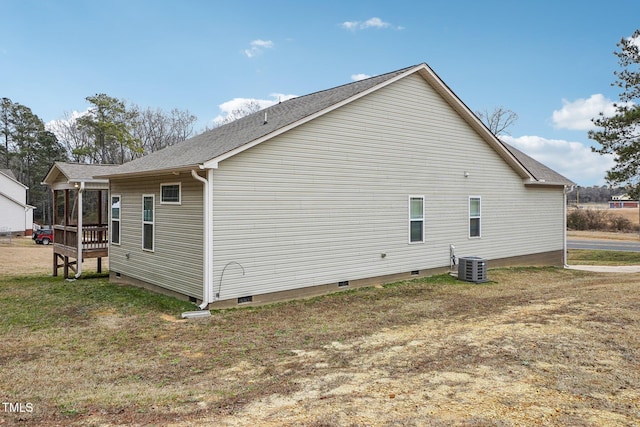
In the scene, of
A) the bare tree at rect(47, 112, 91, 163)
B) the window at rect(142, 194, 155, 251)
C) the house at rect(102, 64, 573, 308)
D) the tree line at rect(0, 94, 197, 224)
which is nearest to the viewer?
the house at rect(102, 64, 573, 308)

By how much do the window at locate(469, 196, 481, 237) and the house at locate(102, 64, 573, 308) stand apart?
0.05 m

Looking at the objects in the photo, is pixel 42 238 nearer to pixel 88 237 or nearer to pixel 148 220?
pixel 88 237

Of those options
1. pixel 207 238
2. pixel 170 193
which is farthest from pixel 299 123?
pixel 170 193

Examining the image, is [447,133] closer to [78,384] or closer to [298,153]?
[298,153]

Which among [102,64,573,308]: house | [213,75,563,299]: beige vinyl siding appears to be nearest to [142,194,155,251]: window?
[102,64,573,308]: house

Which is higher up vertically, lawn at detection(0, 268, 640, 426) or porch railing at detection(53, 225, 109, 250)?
porch railing at detection(53, 225, 109, 250)

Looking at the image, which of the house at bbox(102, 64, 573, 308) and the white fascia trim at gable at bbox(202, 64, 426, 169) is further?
the house at bbox(102, 64, 573, 308)

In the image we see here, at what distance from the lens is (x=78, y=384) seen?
17.0 ft

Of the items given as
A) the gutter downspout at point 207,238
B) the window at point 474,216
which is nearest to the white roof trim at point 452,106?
the gutter downspout at point 207,238

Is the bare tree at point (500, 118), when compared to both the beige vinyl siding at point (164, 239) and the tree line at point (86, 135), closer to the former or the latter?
the tree line at point (86, 135)

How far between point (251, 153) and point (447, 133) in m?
6.78

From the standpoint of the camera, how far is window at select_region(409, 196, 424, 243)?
12.3m

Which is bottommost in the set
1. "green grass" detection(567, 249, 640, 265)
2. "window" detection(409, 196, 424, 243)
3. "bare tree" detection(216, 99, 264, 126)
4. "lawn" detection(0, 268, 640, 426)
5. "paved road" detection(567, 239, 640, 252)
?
"green grass" detection(567, 249, 640, 265)

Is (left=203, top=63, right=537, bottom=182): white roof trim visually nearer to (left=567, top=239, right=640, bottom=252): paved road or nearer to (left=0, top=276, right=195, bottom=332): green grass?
(left=0, top=276, right=195, bottom=332): green grass
